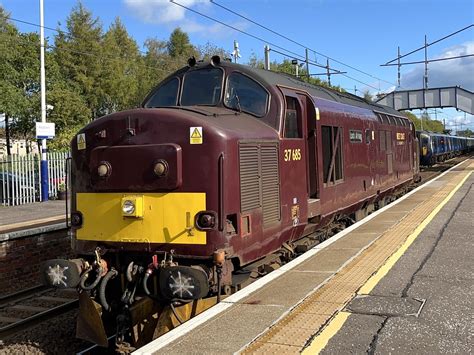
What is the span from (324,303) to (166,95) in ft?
12.5

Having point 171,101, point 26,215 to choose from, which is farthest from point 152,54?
point 171,101

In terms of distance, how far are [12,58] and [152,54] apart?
2556cm

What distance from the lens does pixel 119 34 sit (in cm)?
4884

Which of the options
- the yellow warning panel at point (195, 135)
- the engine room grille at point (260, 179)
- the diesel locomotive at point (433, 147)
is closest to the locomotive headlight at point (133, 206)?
the yellow warning panel at point (195, 135)

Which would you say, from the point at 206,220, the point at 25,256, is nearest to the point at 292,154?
the point at 206,220

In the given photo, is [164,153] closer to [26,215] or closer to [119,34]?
[26,215]

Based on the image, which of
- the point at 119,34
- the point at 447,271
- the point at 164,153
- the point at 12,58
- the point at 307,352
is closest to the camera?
the point at 307,352

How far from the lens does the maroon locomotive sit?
546cm

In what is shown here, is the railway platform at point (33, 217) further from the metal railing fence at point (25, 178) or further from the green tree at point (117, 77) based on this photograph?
the green tree at point (117, 77)

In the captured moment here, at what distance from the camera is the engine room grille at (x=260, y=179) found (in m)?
5.83

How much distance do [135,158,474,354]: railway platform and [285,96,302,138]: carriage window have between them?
1788 mm

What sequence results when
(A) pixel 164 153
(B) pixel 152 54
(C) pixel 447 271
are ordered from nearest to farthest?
(A) pixel 164 153 < (C) pixel 447 271 < (B) pixel 152 54

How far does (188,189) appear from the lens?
5520mm

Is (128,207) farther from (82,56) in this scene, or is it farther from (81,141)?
(82,56)
